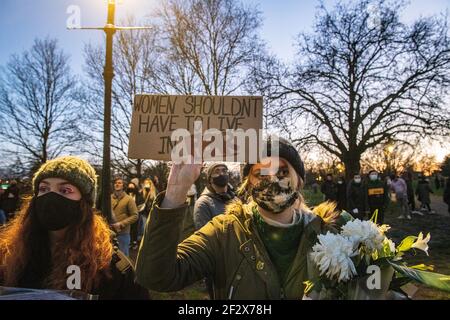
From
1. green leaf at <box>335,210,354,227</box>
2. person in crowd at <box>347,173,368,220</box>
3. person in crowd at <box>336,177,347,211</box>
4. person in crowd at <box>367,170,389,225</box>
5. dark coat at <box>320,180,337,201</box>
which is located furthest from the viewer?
dark coat at <box>320,180,337,201</box>

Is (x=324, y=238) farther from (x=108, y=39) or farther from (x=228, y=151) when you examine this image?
(x=108, y=39)

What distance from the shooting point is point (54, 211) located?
2100mm

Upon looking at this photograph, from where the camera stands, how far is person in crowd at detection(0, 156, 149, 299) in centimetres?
198

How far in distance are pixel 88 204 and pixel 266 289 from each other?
3.95 feet

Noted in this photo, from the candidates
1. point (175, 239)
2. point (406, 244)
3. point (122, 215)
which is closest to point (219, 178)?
point (122, 215)

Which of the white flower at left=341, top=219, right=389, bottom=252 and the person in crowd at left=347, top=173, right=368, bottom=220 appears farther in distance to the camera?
the person in crowd at left=347, top=173, right=368, bottom=220

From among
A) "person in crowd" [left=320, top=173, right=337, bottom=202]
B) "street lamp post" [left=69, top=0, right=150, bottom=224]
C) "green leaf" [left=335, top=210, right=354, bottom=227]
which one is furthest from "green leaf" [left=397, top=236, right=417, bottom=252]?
"person in crowd" [left=320, top=173, right=337, bottom=202]

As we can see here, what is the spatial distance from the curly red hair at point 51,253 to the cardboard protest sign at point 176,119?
0.53 metres

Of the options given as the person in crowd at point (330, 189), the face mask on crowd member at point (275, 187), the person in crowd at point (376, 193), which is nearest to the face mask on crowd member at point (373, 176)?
the person in crowd at point (376, 193)

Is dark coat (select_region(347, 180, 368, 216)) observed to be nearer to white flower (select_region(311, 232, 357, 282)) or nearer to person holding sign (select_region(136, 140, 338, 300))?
person holding sign (select_region(136, 140, 338, 300))

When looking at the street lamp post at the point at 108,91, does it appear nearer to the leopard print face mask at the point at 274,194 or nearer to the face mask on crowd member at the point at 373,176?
the leopard print face mask at the point at 274,194

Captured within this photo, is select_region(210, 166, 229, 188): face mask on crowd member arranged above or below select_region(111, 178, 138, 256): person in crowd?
above

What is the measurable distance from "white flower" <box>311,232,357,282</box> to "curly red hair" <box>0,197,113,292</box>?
1166 millimetres

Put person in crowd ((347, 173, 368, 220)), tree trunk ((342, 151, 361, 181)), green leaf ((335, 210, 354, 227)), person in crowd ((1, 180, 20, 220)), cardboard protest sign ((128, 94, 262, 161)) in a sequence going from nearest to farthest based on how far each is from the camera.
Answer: green leaf ((335, 210, 354, 227)), cardboard protest sign ((128, 94, 262, 161)), person in crowd ((1, 180, 20, 220)), person in crowd ((347, 173, 368, 220)), tree trunk ((342, 151, 361, 181))
